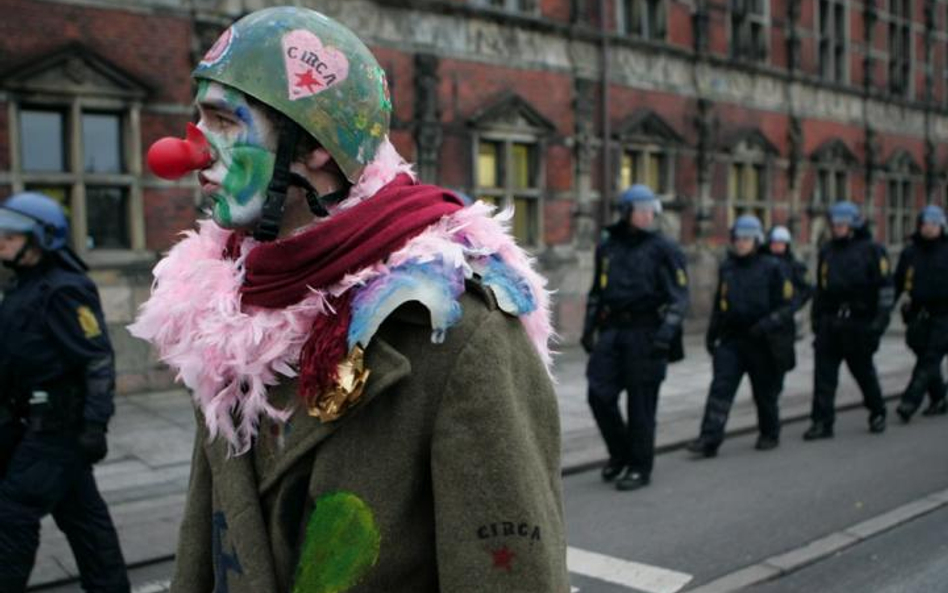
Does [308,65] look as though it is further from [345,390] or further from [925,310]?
[925,310]

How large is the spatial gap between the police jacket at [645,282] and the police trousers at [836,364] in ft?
8.88

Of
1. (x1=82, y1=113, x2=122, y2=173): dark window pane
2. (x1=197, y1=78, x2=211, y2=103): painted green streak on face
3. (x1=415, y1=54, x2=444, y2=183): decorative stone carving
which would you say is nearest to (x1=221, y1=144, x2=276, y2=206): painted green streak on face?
(x1=197, y1=78, x2=211, y2=103): painted green streak on face

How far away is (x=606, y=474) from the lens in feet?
22.5

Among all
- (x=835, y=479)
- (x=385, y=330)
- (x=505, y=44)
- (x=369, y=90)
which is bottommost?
(x=835, y=479)

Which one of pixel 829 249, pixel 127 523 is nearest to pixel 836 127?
pixel 829 249

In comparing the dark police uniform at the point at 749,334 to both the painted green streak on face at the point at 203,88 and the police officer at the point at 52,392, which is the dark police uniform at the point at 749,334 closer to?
the police officer at the point at 52,392

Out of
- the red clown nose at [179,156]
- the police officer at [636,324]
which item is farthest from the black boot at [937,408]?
the red clown nose at [179,156]

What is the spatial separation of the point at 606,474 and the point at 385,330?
5.57 metres

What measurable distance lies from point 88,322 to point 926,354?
26.0 ft

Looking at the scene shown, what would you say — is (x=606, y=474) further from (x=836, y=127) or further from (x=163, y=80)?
(x=836, y=127)

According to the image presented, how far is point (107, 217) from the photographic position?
10.7m

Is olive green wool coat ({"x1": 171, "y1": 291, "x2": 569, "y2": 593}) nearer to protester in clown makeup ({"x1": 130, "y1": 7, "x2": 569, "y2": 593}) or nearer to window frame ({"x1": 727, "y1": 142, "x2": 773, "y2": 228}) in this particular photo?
protester in clown makeup ({"x1": 130, "y1": 7, "x2": 569, "y2": 593})

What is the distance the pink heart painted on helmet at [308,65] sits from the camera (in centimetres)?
157

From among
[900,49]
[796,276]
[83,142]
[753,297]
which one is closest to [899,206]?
[900,49]
